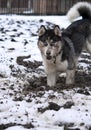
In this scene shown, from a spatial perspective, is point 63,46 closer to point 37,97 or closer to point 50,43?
point 50,43

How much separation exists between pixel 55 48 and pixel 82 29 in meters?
1.34

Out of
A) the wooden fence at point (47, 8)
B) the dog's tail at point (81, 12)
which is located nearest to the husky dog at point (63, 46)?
the dog's tail at point (81, 12)

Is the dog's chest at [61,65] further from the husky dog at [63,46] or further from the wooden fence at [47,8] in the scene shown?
the wooden fence at [47,8]

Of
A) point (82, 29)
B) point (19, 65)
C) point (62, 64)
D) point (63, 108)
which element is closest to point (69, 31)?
point (82, 29)

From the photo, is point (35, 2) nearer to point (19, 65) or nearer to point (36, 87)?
point (19, 65)

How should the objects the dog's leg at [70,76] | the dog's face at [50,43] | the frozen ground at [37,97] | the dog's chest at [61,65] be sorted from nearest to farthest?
the frozen ground at [37,97] → the dog's face at [50,43] → the dog's chest at [61,65] → the dog's leg at [70,76]

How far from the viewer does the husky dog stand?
6.41 meters

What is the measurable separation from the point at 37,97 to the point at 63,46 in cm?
96

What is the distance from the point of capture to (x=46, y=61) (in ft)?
21.9

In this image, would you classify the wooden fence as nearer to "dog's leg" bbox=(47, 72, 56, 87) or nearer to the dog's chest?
"dog's leg" bbox=(47, 72, 56, 87)

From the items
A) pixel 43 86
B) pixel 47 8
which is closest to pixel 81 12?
pixel 43 86

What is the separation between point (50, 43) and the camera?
250 inches

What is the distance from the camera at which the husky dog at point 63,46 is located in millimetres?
6410

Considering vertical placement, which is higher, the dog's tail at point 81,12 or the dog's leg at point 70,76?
the dog's tail at point 81,12
